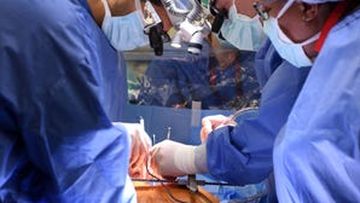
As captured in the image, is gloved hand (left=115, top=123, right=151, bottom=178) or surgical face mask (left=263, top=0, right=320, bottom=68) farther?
gloved hand (left=115, top=123, right=151, bottom=178)

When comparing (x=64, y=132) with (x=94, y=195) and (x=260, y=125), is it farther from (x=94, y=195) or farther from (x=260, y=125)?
(x=260, y=125)

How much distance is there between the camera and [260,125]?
4.12 ft

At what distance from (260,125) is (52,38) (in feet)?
2.11

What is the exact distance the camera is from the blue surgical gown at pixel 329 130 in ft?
2.35

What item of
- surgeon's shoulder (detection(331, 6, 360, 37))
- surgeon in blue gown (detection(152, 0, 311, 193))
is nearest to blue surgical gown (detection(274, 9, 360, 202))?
surgeon's shoulder (detection(331, 6, 360, 37))

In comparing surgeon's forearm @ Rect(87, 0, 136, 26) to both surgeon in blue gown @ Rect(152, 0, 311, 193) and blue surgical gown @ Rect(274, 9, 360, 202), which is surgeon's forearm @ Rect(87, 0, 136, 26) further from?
blue surgical gown @ Rect(274, 9, 360, 202)

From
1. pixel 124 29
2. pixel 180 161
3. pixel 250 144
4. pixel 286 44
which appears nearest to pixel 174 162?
pixel 180 161

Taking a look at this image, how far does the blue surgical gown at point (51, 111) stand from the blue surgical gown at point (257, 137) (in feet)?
1.40

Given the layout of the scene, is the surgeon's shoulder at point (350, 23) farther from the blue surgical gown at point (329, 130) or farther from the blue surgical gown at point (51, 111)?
the blue surgical gown at point (51, 111)

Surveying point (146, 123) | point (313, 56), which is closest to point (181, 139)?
point (146, 123)

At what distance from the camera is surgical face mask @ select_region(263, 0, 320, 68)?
97 cm

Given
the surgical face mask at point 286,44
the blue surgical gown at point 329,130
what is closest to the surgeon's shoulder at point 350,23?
the blue surgical gown at point 329,130

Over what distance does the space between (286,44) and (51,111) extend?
492mm

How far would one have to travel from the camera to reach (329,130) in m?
0.75
